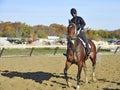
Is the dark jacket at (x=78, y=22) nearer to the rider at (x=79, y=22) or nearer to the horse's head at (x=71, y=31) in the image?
the rider at (x=79, y=22)

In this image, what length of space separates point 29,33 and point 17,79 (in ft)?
323

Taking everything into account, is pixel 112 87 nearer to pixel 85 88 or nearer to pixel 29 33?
pixel 85 88

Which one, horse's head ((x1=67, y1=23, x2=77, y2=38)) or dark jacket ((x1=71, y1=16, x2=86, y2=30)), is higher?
dark jacket ((x1=71, y1=16, x2=86, y2=30))

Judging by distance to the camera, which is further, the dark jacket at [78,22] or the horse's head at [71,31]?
the dark jacket at [78,22]

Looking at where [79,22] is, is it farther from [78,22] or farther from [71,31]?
[71,31]

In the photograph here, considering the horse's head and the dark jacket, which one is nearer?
the horse's head

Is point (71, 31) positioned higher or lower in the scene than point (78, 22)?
lower

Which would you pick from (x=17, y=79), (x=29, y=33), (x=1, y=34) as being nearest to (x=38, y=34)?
(x=29, y=33)

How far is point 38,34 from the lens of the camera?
364 ft

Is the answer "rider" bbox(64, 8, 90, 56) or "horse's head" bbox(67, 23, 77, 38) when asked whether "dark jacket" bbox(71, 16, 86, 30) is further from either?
"horse's head" bbox(67, 23, 77, 38)

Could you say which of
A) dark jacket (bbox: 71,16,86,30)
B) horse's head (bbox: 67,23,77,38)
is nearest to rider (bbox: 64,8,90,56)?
dark jacket (bbox: 71,16,86,30)

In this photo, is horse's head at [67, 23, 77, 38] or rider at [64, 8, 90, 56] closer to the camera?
horse's head at [67, 23, 77, 38]

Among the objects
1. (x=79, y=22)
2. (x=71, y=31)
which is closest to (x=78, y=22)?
(x=79, y=22)

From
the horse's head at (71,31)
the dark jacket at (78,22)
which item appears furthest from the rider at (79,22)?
the horse's head at (71,31)
